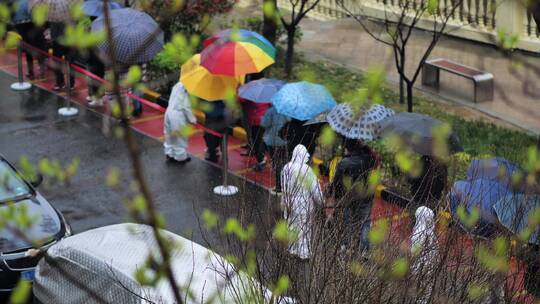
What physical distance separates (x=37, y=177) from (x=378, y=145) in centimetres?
522

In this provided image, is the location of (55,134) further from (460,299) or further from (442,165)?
(460,299)

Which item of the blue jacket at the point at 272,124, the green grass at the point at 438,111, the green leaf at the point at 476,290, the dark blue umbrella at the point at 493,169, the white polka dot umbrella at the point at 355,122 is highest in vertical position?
the dark blue umbrella at the point at 493,169

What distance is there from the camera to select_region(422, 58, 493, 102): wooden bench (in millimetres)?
17484

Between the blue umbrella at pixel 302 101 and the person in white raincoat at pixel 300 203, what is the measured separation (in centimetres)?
370

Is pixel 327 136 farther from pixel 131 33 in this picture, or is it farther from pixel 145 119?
pixel 145 119

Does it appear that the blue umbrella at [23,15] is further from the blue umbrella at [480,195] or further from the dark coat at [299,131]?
the blue umbrella at [480,195]

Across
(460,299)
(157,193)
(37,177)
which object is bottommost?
(157,193)

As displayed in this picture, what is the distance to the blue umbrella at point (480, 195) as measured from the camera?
7.55 m

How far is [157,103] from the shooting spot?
17.6m

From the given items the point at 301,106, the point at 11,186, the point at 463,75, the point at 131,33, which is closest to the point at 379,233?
the point at 301,106

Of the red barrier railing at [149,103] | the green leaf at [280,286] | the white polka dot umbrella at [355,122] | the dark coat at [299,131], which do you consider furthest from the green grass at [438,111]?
the green leaf at [280,286]

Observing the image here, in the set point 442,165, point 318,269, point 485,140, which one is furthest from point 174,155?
point 318,269

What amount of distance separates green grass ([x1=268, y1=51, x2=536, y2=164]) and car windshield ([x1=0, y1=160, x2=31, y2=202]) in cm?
361

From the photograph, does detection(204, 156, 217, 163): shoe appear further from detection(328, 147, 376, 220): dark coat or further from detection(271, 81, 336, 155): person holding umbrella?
detection(328, 147, 376, 220): dark coat
